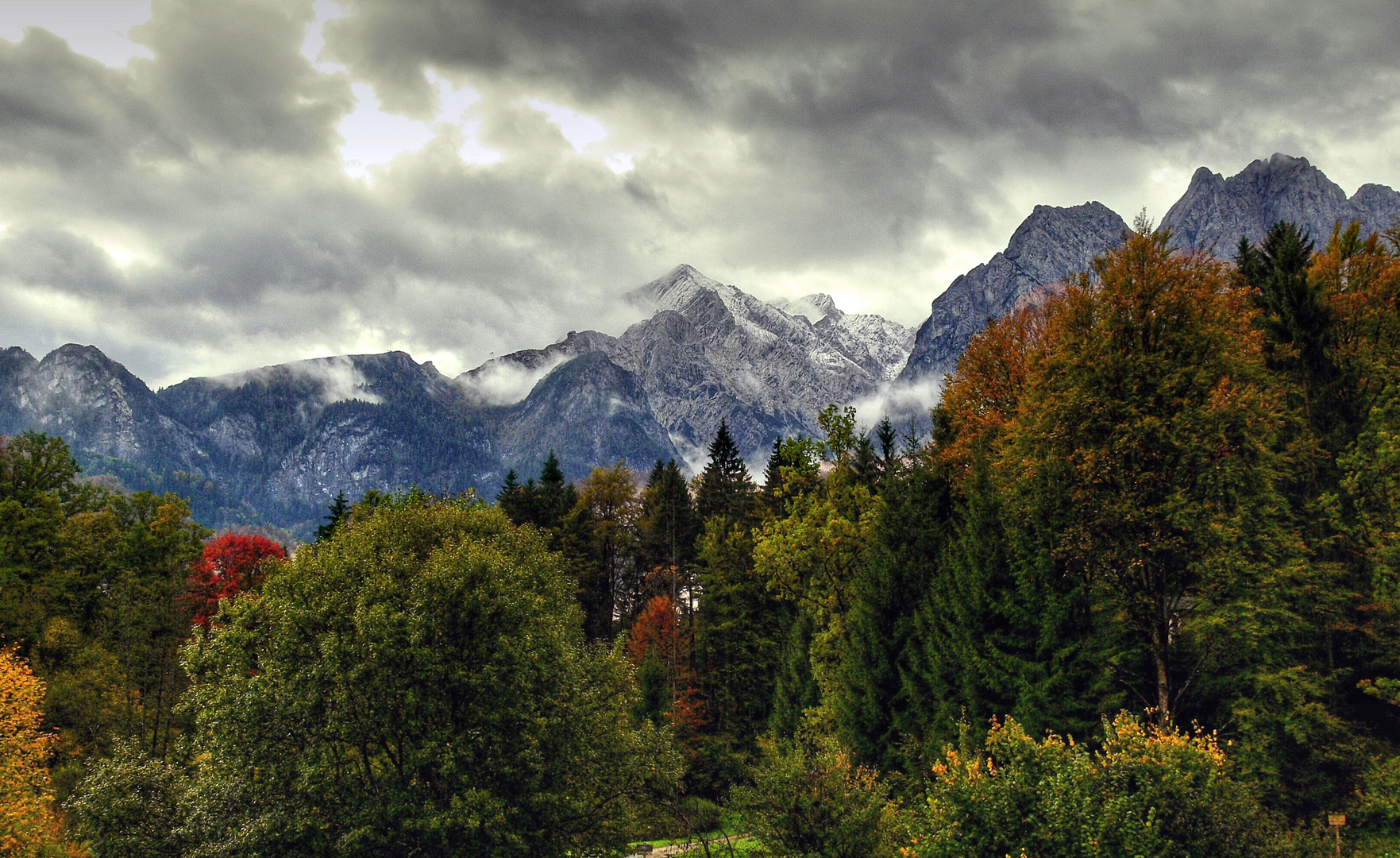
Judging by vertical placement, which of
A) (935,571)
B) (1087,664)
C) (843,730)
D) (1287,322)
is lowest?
(843,730)

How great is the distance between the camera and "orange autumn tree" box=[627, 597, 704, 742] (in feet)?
162

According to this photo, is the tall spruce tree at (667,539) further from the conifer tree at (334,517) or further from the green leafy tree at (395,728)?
the green leafy tree at (395,728)

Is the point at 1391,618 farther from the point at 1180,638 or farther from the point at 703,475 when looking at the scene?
the point at 703,475

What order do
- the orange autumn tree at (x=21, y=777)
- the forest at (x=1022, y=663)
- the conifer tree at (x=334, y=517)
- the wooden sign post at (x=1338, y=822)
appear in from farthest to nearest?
the conifer tree at (x=334, y=517)
the orange autumn tree at (x=21, y=777)
the forest at (x=1022, y=663)
the wooden sign post at (x=1338, y=822)

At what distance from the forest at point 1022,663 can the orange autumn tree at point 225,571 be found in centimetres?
2849

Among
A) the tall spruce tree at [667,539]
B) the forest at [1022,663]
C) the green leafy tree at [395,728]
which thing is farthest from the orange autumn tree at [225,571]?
the green leafy tree at [395,728]

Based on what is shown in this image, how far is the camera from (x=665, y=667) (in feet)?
168

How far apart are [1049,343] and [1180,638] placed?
12665 millimetres

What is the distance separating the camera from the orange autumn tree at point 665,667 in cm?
4925

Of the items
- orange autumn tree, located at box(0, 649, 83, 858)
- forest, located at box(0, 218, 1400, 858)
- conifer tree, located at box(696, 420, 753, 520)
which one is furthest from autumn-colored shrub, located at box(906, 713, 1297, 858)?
conifer tree, located at box(696, 420, 753, 520)

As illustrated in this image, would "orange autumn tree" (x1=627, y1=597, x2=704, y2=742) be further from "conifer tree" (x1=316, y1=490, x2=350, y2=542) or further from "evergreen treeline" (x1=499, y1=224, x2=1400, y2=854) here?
"conifer tree" (x1=316, y1=490, x2=350, y2=542)

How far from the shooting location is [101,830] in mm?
24891

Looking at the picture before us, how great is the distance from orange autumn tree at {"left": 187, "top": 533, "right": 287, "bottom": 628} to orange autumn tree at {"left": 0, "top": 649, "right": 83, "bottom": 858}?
81.7 feet

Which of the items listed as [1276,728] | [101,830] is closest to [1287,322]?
[1276,728]
